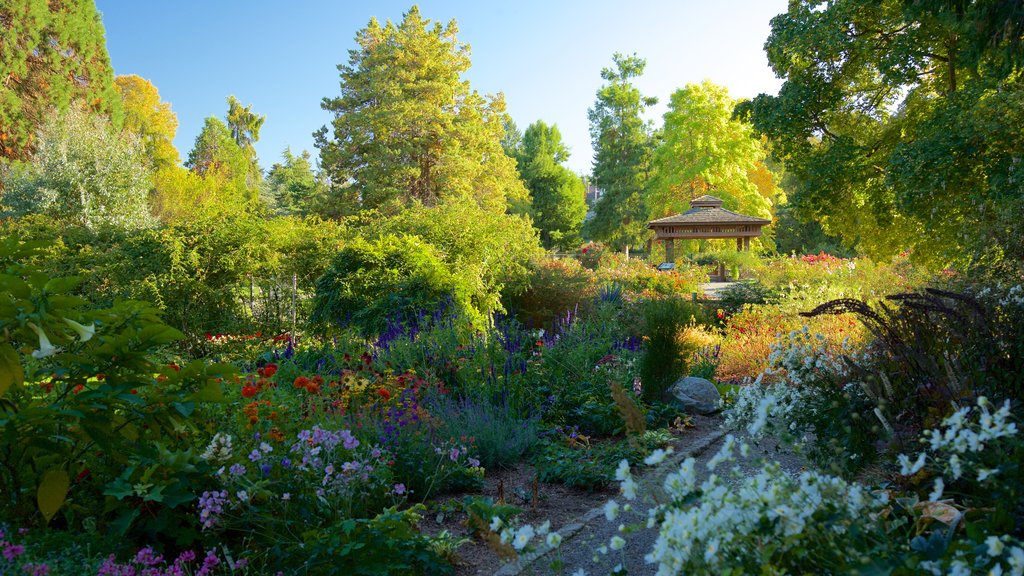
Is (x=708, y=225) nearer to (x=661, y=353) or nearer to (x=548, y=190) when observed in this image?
(x=548, y=190)

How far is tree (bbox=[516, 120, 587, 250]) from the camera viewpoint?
33.8m

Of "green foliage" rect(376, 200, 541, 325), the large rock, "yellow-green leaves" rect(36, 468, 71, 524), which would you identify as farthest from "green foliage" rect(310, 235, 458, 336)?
"yellow-green leaves" rect(36, 468, 71, 524)

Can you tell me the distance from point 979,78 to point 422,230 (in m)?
Result: 7.76

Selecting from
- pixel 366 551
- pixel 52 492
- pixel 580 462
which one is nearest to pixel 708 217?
pixel 580 462

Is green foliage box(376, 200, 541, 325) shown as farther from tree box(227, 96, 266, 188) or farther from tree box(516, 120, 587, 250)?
tree box(227, 96, 266, 188)

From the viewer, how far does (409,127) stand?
2028cm

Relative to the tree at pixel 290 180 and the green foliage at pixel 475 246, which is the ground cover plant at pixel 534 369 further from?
the tree at pixel 290 180

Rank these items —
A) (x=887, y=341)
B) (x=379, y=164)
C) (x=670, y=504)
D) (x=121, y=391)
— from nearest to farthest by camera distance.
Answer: (x=670, y=504)
(x=121, y=391)
(x=887, y=341)
(x=379, y=164)

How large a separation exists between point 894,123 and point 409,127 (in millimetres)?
13810

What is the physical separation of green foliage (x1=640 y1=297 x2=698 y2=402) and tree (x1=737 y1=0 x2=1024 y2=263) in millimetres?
2979

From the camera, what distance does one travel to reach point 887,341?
322cm

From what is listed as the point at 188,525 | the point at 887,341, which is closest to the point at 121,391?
the point at 188,525

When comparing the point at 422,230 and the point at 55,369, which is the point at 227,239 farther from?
the point at 55,369

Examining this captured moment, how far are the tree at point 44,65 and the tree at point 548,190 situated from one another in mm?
18620
